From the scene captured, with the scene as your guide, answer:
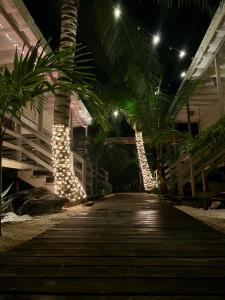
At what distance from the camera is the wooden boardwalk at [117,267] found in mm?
1747

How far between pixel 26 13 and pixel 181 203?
7.04 meters

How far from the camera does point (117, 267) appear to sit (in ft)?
7.20

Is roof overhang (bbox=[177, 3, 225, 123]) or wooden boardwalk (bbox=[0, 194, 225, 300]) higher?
roof overhang (bbox=[177, 3, 225, 123])

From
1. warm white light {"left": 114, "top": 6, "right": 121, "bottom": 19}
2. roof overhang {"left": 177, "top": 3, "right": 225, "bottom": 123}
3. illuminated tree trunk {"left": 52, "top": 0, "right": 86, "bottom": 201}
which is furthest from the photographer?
roof overhang {"left": 177, "top": 3, "right": 225, "bottom": 123}

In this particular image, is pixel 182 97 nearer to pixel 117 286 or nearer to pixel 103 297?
pixel 117 286

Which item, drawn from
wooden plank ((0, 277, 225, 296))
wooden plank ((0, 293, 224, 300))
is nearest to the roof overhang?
wooden plank ((0, 277, 225, 296))

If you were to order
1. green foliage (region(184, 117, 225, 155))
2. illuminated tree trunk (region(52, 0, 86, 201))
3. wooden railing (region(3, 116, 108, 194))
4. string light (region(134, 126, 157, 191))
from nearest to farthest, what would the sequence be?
green foliage (region(184, 117, 225, 155)), illuminated tree trunk (region(52, 0, 86, 201)), wooden railing (region(3, 116, 108, 194)), string light (region(134, 126, 157, 191))

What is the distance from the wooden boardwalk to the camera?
5.73 feet

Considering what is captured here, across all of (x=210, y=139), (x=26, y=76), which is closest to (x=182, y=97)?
(x=210, y=139)

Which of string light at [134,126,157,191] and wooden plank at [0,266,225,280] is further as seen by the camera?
string light at [134,126,157,191]

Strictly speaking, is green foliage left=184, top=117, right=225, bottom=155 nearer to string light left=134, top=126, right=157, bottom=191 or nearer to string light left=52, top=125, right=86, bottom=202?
string light left=52, top=125, right=86, bottom=202

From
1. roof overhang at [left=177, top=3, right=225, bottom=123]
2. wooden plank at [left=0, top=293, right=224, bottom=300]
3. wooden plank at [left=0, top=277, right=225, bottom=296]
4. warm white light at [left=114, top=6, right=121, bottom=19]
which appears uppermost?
warm white light at [left=114, top=6, right=121, bottom=19]

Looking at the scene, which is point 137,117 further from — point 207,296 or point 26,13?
point 207,296

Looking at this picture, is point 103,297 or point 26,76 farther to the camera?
point 26,76
